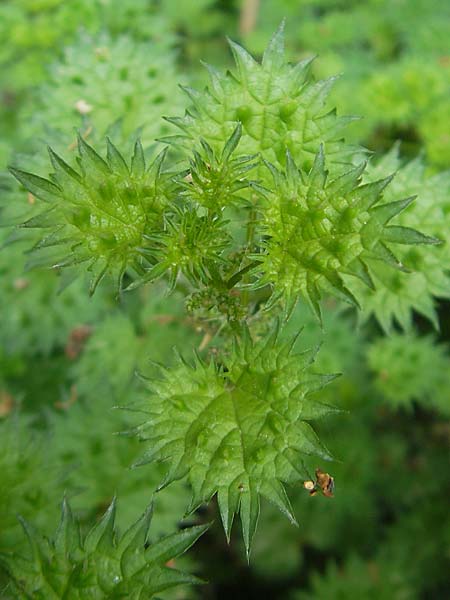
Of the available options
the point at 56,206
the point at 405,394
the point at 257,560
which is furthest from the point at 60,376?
the point at 56,206

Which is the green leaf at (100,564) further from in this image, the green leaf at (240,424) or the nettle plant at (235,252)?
the green leaf at (240,424)

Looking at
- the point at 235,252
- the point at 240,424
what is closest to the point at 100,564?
the point at 240,424

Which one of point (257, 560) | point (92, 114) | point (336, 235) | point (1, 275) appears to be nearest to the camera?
point (336, 235)

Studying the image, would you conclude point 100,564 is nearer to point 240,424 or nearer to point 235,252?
point 240,424

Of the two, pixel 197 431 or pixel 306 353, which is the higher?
pixel 306 353

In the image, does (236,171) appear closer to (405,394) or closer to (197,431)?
(197,431)

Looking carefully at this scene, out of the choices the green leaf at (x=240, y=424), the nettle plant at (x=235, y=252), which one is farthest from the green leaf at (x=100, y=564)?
the green leaf at (x=240, y=424)

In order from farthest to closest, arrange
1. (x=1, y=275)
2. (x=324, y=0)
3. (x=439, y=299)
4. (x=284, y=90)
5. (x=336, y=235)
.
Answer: (x=324, y=0) < (x=439, y=299) < (x=1, y=275) < (x=284, y=90) < (x=336, y=235)

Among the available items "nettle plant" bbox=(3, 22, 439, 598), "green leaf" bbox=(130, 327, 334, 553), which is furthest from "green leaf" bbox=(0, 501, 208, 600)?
"green leaf" bbox=(130, 327, 334, 553)
